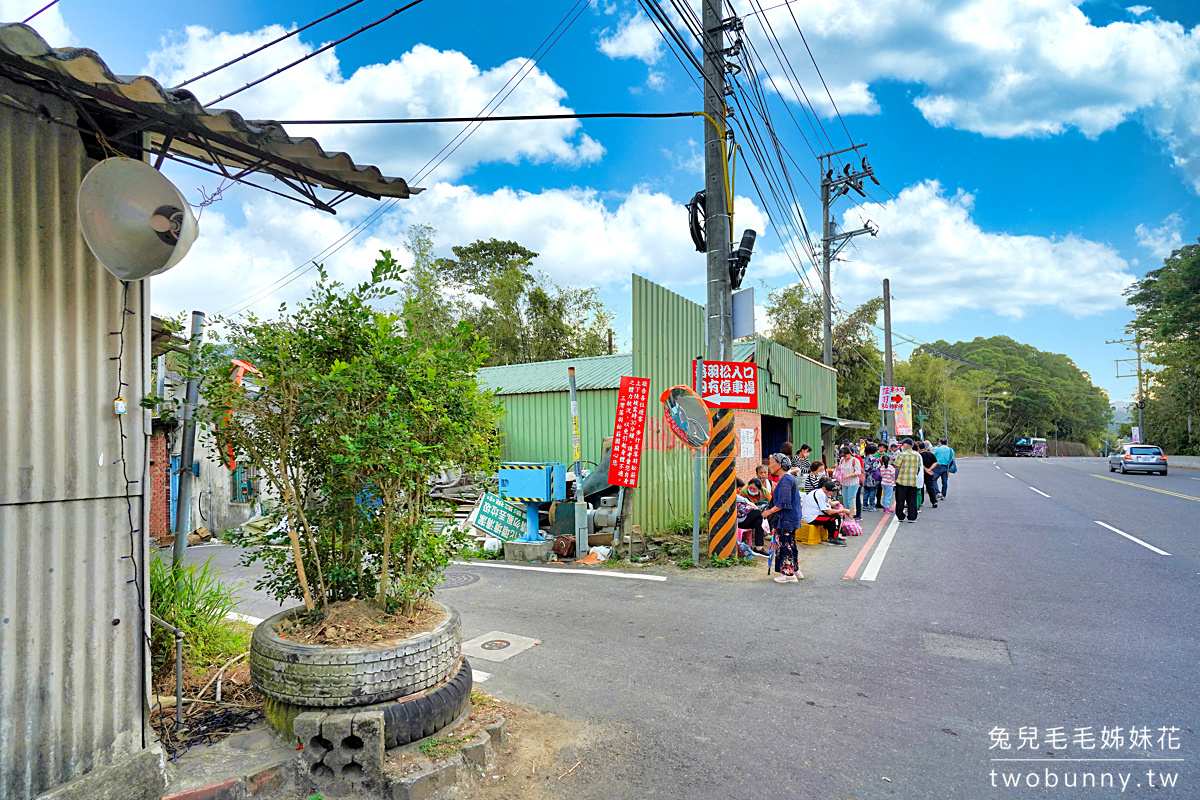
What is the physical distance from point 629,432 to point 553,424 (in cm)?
620

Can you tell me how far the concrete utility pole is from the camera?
3760 millimetres

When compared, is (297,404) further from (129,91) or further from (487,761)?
(487,761)

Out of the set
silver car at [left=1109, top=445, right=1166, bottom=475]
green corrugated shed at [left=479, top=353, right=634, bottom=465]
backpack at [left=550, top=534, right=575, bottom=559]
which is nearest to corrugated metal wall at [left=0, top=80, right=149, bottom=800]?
backpack at [left=550, top=534, right=575, bottom=559]

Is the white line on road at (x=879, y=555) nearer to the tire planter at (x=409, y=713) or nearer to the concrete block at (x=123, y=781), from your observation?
the tire planter at (x=409, y=713)

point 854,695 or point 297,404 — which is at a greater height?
point 297,404

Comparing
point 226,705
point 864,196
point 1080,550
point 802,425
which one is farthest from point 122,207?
point 864,196

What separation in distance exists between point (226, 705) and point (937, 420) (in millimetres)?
64313

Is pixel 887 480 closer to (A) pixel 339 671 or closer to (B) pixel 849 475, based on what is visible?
(B) pixel 849 475

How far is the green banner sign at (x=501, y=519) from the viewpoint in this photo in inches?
429

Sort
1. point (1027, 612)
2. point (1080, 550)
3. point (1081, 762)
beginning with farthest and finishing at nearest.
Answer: point (1080, 550) < point (1027, 612) < point (1081, 762)

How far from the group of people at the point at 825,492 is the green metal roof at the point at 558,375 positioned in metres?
4.43

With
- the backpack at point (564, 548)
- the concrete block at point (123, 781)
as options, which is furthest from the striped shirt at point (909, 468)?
the concrete block at point (123, 781)

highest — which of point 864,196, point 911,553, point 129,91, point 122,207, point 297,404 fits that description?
point 864,196

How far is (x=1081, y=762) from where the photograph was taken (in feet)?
12.3
